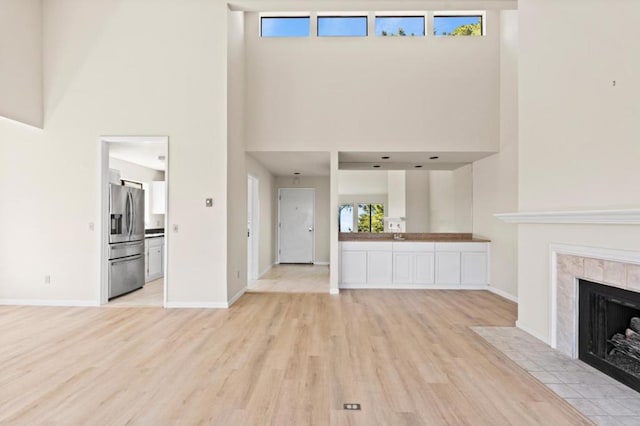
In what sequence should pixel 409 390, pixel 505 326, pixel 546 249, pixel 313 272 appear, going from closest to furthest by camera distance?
pixel 409 390, pixel 546 249, pixel 505 326, pixel 313 272

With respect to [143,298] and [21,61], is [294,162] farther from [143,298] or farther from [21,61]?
[21,61]

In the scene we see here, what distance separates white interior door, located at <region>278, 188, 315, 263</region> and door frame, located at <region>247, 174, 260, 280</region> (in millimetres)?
1944

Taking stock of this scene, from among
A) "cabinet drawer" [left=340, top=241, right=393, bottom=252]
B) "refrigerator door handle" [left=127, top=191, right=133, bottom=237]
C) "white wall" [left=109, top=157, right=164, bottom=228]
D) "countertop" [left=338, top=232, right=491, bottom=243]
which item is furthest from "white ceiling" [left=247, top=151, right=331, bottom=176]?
"white wall" [left=109, top=157, right=164, bottom=228]

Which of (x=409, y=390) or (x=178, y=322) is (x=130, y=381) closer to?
(x=178, y=322)

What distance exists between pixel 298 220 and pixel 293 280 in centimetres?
254

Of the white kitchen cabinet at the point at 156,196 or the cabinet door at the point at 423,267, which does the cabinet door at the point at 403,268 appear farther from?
the white kitchen cabinet at the point at 156,196

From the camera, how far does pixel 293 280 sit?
6426 mm

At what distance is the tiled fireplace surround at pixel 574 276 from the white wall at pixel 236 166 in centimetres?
374

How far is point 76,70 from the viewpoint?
4.55 m

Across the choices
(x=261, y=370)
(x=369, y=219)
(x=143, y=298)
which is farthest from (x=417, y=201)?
(x=143, y=298)

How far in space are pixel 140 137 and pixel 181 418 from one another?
12.3 feet

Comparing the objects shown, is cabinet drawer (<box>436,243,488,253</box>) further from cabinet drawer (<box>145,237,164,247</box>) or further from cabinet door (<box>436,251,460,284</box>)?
cabinet drawer (<box>145,237,164,247</box>)

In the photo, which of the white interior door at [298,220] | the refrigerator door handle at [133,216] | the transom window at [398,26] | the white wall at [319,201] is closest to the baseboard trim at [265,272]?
the white interior door at [298,220]

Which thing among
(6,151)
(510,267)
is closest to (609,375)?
(510,267)
